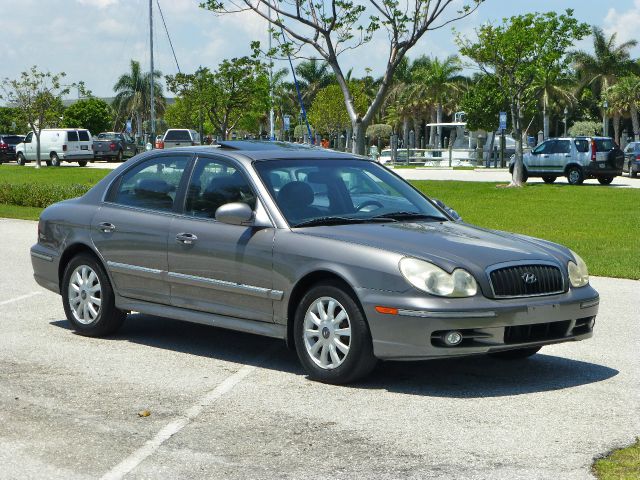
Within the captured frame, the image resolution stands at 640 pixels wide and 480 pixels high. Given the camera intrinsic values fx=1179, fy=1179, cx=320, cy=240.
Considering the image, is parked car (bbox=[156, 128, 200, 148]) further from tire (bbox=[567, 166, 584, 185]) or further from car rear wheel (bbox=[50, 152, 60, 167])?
tire (bbox=[567, 166, 584, 185])

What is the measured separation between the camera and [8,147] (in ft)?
232

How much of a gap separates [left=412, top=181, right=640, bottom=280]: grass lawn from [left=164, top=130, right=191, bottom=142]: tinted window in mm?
29889

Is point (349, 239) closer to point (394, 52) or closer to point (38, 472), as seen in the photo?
point (38, 472)

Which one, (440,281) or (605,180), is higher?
(440,281)

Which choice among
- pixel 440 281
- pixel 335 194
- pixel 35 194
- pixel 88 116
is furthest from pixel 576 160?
pixel 88 116

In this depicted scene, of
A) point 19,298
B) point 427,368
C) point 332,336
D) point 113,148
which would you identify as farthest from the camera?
point 113,148

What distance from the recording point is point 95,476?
5.28 meters

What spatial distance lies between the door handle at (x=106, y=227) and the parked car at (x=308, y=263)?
2 centimetres

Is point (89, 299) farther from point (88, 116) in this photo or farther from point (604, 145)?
point (88, 116)

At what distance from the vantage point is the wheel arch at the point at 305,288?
7.17m

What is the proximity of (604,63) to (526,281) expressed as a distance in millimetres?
87338

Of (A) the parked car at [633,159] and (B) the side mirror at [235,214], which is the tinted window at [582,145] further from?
(B) the side mirror at [235,214]

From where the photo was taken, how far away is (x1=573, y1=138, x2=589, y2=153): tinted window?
1519 inches

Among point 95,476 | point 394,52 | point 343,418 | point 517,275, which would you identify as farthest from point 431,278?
point 394,52
